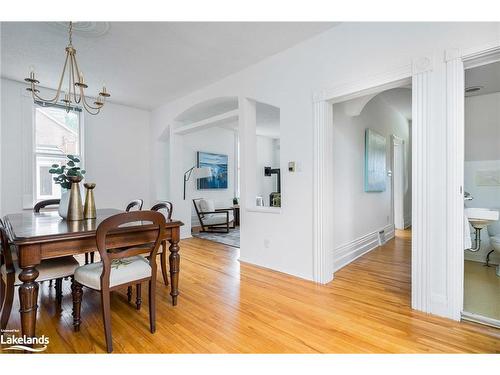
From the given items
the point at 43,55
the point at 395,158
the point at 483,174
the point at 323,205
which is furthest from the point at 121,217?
the point at 395,158

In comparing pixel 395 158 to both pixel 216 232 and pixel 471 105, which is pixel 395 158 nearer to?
pixel 471 105

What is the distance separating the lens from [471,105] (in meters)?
3.54

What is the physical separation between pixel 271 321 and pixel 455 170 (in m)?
1.79

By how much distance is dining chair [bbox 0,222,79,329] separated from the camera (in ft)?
5.44

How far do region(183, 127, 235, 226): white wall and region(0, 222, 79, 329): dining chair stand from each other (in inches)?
157

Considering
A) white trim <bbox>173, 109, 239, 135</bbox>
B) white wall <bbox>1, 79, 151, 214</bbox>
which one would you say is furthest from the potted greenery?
white wall <bbox>1, 79, 151, 214</bbox>

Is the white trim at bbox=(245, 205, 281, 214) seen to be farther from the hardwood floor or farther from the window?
A: the window

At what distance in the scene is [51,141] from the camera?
14.1 feet

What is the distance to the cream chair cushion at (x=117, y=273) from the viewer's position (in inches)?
65.9

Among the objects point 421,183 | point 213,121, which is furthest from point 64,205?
point 421,183

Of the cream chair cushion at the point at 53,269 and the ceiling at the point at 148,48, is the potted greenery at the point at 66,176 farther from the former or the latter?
the ceiling at the point at 148,48

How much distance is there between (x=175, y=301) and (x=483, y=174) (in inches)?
159

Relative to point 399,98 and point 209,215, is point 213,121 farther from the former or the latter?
point 399,98

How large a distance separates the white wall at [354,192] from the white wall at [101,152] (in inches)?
158
